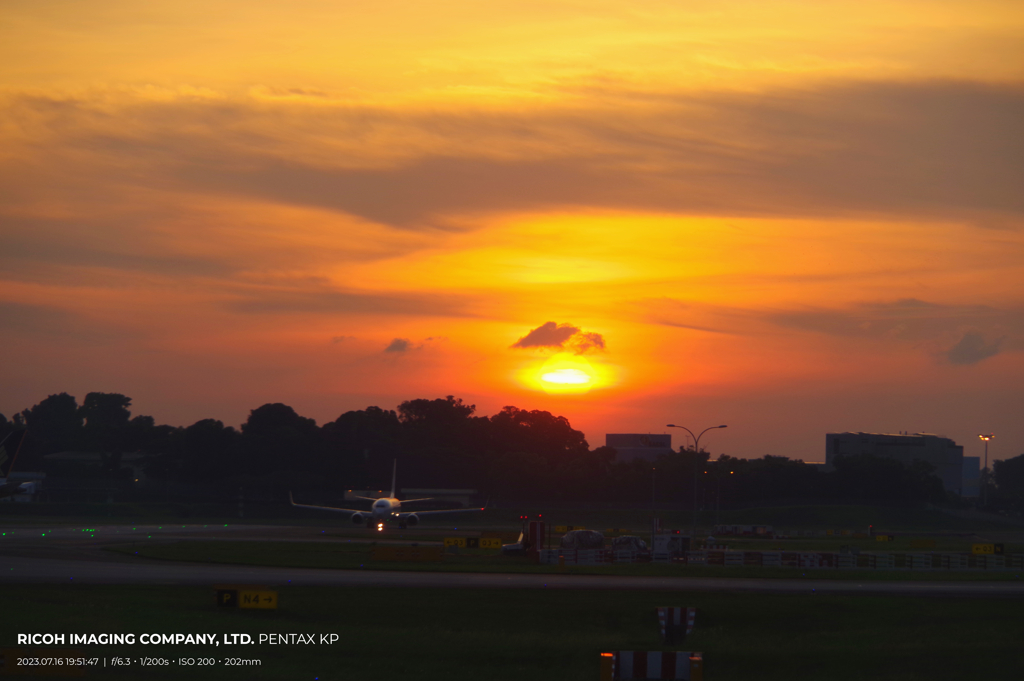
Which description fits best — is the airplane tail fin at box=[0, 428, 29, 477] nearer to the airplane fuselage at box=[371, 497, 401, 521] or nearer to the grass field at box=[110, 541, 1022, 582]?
the grass field at box=[110, 541, 1022, 582]

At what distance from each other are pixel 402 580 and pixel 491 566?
12.5 metres

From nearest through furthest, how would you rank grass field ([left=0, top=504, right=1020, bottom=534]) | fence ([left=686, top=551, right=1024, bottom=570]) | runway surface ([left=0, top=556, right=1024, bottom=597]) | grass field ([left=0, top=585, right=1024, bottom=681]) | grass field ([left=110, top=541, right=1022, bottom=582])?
grass field ([left=0, top=585, right=1024, bottom=681])
runway surface ([left=0, top=556, right=1024, bottom=597])
grass field ([left=110, top=541, right=1022, bottom=582])
fence ([left=686, top=551, right=1024, bottom=570])
grass field ([left=0, top=504, right=1020, bottom=534])

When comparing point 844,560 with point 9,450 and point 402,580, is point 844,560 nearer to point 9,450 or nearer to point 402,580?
point 402,580

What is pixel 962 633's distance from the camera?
36.3m

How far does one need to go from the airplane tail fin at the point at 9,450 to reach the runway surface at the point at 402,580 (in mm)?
43624

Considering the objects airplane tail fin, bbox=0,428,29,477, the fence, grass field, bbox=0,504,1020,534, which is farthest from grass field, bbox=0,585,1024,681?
grass field, bbox=0,504,1020,534

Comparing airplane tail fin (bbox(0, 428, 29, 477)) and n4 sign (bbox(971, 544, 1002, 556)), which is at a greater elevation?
airplane tail fin (bbox(0, 428, 29, 477))

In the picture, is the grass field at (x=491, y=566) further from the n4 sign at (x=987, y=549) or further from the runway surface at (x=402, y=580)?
the n4 sign at (x=987, y=549)

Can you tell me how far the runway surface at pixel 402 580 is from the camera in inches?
1764

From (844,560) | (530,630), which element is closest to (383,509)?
(844,560)

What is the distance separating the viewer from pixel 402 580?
47.2 meters

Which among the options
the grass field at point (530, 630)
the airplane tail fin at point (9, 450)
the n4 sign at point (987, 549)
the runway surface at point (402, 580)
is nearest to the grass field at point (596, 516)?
the airplane tail fin at point (9, 450)

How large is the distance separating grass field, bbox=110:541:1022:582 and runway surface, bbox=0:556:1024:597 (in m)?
3.32

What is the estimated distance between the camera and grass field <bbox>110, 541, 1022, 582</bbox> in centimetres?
5638
